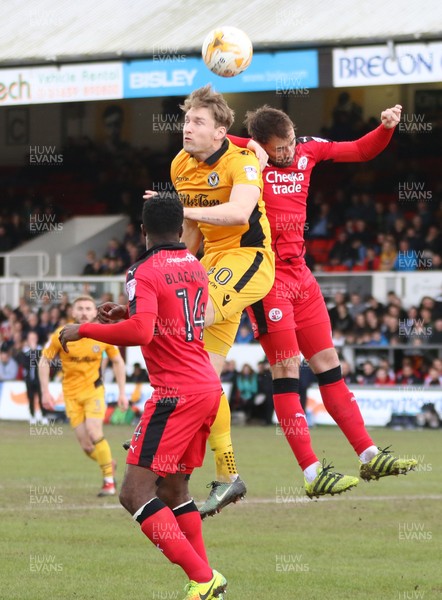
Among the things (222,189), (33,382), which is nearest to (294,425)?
(222,189)

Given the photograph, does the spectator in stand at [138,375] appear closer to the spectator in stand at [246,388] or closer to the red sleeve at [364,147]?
the spectator in stand at [246,388]

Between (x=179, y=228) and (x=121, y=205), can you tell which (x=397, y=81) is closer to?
(x=121, y=205)

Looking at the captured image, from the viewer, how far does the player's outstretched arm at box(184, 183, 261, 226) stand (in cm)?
738

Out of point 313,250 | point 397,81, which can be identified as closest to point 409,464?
point 397,81

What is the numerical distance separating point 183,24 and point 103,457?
12769 mm

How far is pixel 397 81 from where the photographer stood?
67.3 ft

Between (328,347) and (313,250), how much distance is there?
56.4ft

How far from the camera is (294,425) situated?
842cm

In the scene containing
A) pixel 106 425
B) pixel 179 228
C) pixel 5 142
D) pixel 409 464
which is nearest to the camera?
pixel 179 228

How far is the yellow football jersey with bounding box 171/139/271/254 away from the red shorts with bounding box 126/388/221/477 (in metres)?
1.49

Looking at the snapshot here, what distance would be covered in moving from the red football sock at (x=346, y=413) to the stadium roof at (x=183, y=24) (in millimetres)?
12699

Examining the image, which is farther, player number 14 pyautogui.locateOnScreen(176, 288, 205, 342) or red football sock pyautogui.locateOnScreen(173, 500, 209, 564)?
red football sock pyautogui.locateOnScreen(173, 500, 209, 564)

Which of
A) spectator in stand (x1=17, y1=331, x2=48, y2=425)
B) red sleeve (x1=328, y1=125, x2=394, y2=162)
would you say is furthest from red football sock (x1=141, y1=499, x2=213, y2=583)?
spectator in stand (x1=17, y1=331, x2=48, y2=425)

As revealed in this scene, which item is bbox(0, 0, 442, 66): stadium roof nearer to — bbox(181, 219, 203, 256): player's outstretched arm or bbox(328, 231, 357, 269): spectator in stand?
bbox(328, 231, 357, 269): spectator in stand
